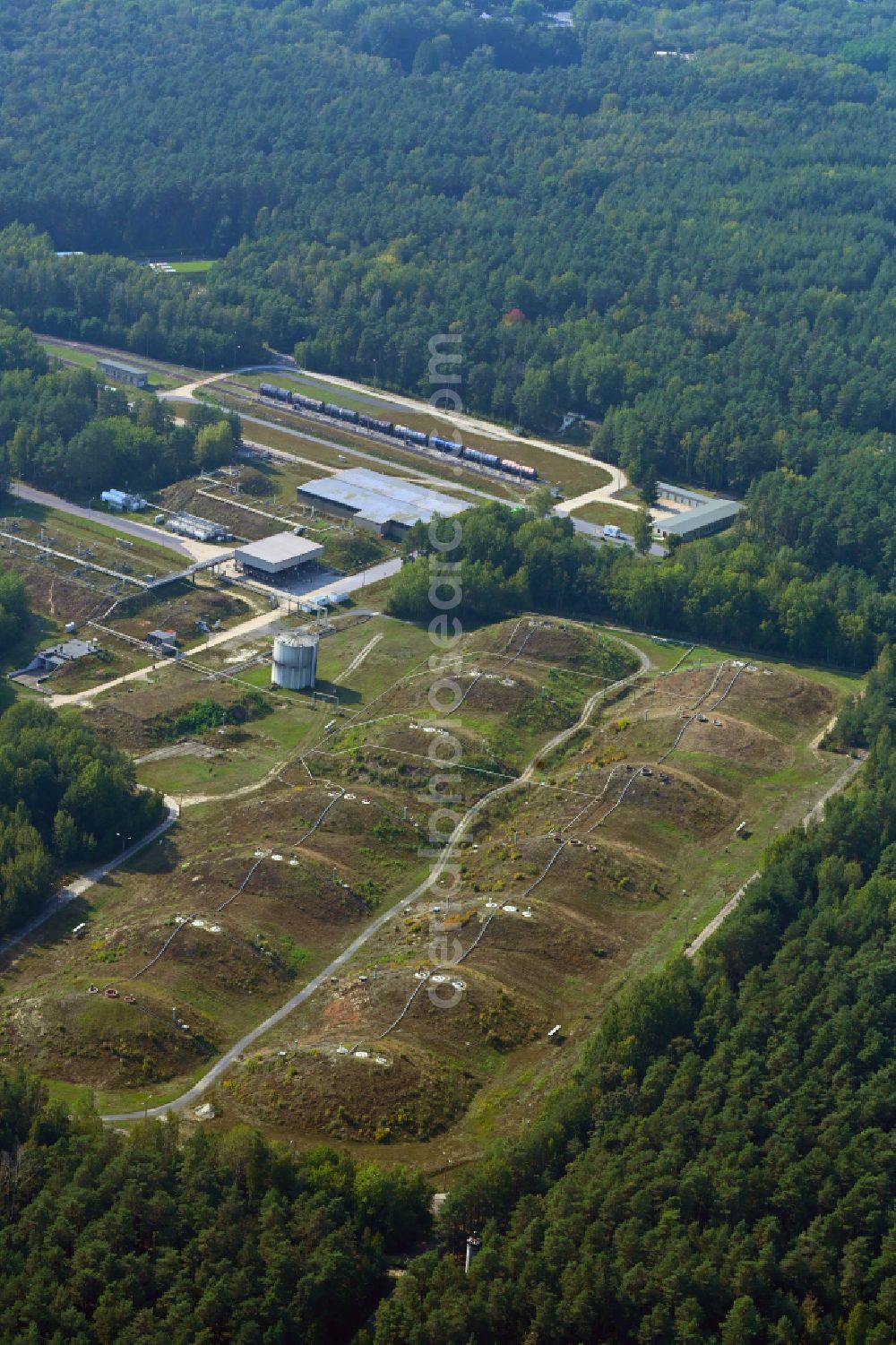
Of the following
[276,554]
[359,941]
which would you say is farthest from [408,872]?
[276,554]

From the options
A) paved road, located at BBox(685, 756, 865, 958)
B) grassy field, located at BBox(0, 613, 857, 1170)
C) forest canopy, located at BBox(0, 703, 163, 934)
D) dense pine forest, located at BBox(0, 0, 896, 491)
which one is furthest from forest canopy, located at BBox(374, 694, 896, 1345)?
dense pine forest, located at BBox(0, 0, 896, 491)

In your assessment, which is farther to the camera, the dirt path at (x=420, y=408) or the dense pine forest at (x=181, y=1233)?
the dirt path at (x=420, y=408)

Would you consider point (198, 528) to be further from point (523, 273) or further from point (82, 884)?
point (523, 273)

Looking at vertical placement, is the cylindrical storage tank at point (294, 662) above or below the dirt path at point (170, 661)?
above

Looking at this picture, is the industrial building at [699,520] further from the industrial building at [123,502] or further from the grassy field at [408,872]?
the industrial building at [123,502]

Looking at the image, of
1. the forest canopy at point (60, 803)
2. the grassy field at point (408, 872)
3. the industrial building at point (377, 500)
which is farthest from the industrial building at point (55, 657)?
the industrial building at point (377, 500)

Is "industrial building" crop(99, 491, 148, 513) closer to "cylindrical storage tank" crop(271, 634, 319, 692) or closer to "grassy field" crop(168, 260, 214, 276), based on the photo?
"cylindrical storage tank" crop(271, 634, 319, 692)
